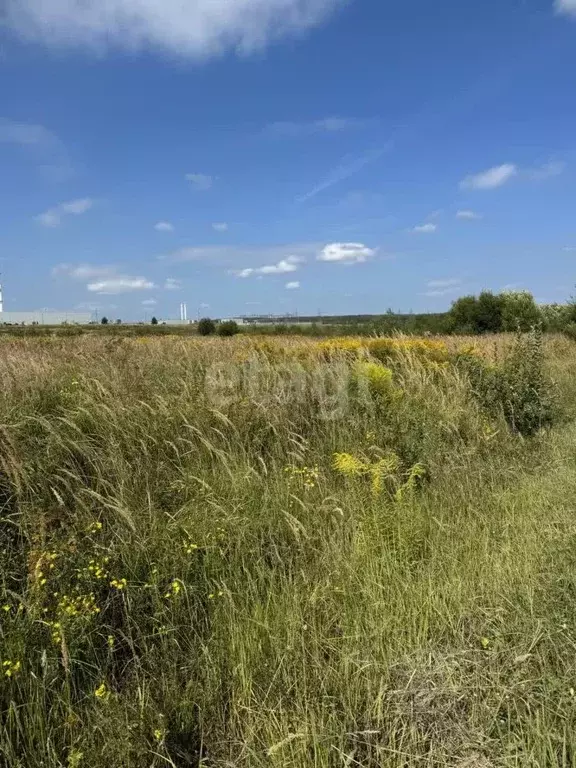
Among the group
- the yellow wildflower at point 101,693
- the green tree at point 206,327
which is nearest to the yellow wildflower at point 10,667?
the yellow wildflower at point 101,693

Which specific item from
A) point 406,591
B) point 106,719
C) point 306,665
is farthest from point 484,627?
point 106,719

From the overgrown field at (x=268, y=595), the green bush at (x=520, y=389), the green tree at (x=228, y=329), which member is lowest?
the overgrown field at (x=268, y=595)

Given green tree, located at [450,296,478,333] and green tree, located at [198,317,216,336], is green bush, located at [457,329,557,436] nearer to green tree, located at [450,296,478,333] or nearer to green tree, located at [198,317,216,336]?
green tree, located at [450,296,478,333]

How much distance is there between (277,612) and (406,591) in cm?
64

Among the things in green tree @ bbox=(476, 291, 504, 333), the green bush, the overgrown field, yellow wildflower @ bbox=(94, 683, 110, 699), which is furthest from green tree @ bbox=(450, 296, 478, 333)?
yellow wildflower @ bbox=(94, 683, 110, 699)

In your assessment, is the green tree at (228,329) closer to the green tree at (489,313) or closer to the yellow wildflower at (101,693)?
the green tree at (489,313)

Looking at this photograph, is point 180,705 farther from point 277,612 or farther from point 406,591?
point 406,591

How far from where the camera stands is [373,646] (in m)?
2.15

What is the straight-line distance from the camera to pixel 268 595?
2.52 metres

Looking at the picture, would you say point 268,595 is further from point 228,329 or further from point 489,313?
point 228,329

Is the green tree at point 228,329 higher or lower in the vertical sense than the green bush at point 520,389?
higher

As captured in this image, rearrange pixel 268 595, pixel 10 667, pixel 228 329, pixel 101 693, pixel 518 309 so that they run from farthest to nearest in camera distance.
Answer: pixel 228 329 → pixel 518 309 → pixel 268 595 → pixel 10 667 → pixel 101 693

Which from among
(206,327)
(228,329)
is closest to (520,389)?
(228,329)

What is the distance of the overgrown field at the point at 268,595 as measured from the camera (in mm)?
1772
